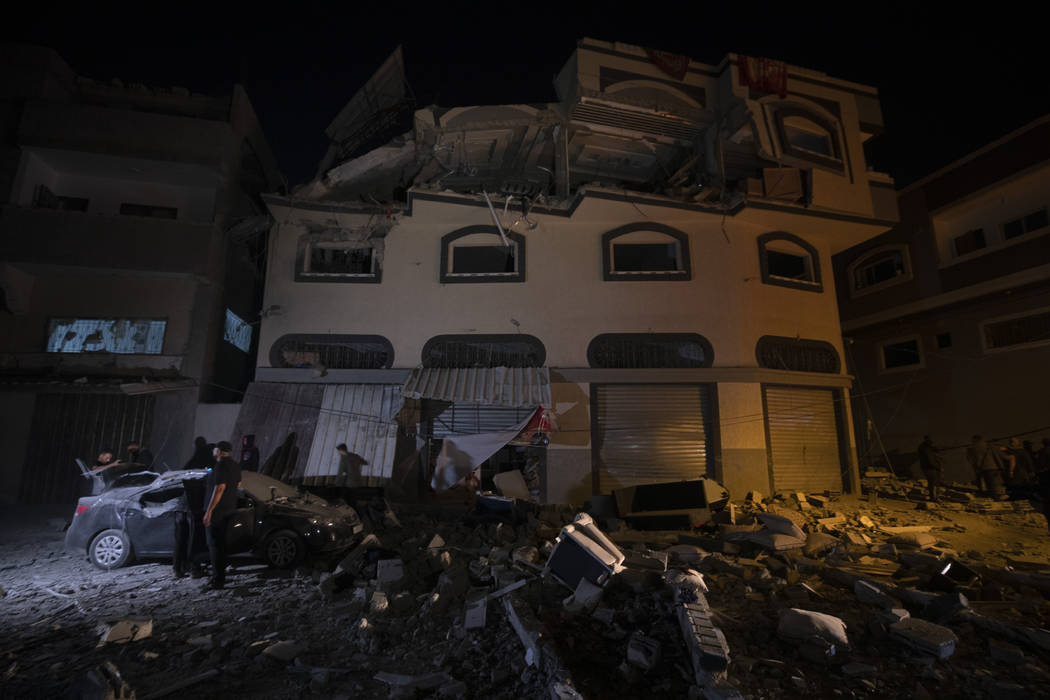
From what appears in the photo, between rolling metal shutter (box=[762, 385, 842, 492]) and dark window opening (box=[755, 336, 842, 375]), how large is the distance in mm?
594

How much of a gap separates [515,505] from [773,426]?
7444 millimetres

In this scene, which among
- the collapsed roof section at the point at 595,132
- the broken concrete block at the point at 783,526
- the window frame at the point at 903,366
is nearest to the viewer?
the broken concrete block at the point at 783,526

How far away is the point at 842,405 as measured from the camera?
12.9 m

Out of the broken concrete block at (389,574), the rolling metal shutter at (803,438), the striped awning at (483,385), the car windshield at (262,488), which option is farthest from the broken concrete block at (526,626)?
the rolling metal shutter at (803,438)

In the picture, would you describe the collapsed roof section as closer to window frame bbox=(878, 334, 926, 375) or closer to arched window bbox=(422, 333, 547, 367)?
arched window bbox=(422, 333, 547, 367)

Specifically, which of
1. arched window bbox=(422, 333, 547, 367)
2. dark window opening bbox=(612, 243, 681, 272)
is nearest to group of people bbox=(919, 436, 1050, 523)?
dark window opening bbox=(612, 243, 681, 272)

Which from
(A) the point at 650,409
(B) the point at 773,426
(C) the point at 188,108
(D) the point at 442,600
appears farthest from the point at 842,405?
(C) the point at 188,108

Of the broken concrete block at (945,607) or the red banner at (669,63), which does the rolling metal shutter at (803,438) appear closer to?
the broken concrete block at (945,607)

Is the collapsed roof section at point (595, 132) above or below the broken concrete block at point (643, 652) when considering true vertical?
above

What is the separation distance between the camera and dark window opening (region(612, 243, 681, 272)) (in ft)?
42.7

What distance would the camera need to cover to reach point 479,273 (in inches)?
506

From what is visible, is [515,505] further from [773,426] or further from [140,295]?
[140,295]

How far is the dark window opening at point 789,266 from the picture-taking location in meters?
13.5

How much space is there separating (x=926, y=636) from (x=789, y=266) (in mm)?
11547
